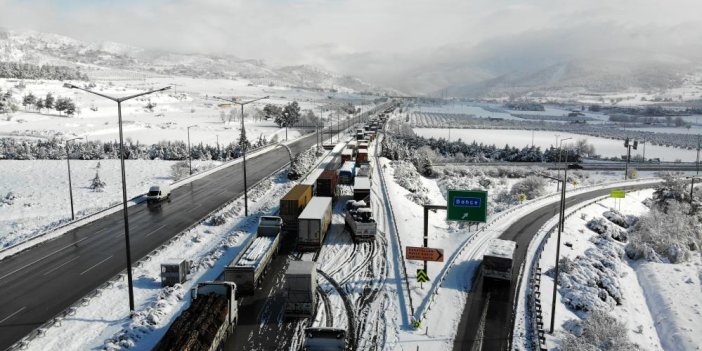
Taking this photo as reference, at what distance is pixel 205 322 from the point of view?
874 inches

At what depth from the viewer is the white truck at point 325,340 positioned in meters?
22.4

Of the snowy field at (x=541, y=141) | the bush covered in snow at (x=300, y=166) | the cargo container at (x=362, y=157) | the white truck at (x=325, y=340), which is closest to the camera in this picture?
the white truck at (x=325, y=340)

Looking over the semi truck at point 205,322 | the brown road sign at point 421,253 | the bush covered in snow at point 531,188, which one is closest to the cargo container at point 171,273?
the semi truck at point 205,322

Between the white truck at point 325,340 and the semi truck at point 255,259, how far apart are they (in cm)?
822

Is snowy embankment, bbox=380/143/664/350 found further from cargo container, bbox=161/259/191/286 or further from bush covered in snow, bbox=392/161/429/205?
cargo container, bbox=161/259/191/286

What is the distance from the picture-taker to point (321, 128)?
146875 mm

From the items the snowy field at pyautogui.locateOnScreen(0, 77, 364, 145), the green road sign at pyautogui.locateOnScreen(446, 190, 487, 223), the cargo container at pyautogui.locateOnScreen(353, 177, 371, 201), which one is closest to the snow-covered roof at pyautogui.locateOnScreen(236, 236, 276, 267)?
the green road sign at pyautogui.locateOnScreen(446, 190, 487, 223)

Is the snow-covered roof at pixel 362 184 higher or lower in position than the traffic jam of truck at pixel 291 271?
higher

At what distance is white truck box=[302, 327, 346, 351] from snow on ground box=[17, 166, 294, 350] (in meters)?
8.06

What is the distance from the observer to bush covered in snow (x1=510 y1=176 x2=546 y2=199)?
7069 centimetres

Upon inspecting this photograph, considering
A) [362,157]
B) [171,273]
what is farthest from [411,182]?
[171,273]

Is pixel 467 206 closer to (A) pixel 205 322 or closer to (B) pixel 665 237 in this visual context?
(A) pixel 205 322

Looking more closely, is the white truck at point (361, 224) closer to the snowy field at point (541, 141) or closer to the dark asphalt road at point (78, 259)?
the dark asphalt road at point (78, 259)

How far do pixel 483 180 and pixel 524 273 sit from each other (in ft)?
149
